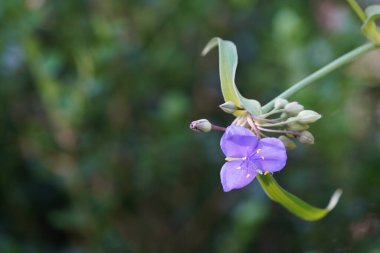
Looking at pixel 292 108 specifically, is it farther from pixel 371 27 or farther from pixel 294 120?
pixel 371 27

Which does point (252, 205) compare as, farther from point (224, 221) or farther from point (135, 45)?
point (135, 45)

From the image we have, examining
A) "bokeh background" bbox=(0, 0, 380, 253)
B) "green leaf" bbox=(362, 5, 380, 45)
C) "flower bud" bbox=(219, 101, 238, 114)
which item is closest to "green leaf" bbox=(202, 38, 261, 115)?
"flower bud" bbox=(219, 101, 238, 114)

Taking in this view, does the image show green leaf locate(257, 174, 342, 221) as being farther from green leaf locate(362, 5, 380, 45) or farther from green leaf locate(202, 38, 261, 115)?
green leaf locate(362, 5, 380, 45)

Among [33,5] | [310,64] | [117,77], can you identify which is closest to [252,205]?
[310,64]

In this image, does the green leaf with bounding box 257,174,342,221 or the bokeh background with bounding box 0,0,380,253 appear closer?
the green leaf with bounding box 257,174,342,221

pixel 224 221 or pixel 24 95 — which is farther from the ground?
pixel 24 95

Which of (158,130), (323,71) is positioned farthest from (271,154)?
(158,130)

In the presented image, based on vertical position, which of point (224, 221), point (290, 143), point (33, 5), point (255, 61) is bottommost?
point (224, 221)

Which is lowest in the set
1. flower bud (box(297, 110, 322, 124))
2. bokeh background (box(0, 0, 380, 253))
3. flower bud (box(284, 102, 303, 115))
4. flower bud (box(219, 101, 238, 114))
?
bokeh background (box(0, 0, 380, 253))
